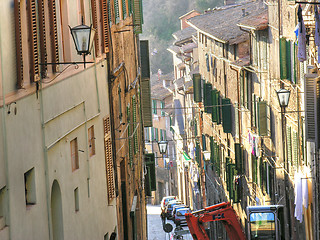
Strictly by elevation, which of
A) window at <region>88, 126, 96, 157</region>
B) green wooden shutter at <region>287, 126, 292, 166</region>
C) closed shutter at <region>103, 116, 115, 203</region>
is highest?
window at <region>88, 126, 96, 157</region>

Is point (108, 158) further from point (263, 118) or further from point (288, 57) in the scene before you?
point (263, 118)

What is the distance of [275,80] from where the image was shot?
26078 mm

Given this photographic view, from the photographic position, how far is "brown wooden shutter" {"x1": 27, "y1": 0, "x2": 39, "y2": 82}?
36.8ft

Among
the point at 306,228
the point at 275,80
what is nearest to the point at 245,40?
the point at 275,80

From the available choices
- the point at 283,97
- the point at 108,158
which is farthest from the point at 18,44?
the point at 283,97

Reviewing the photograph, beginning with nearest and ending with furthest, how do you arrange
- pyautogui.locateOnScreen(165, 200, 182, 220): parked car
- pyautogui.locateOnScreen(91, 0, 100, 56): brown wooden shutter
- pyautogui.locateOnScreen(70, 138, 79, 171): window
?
pyautogui.locateOnScreen(70, 138, 79, 171): window → pyautogui.locateOnScreen(91, 0, 100, 56): brown wooden shutter → pyautogui.locateOnScreen(165, 200, 182, 220): parked car

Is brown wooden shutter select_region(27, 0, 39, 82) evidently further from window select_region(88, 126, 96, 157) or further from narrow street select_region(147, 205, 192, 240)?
narrow street select_region(147, 205, 192, 240)

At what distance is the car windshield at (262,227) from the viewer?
24.2 m

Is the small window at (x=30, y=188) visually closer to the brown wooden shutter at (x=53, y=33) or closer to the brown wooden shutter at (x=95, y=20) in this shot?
the brown wooden shutter at (x=53, y=33)

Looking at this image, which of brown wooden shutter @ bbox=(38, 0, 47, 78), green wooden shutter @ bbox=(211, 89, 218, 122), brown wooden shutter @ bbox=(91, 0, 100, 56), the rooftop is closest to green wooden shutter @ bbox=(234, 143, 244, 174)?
green wooden shutter @ bbox=(211, 89, 218, 122)

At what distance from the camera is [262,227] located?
24.3m

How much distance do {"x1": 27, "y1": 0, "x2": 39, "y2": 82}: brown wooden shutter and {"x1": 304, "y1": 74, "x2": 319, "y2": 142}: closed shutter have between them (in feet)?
28.3

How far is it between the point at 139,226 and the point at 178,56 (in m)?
32.2

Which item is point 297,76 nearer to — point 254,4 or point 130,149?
point 130,149
